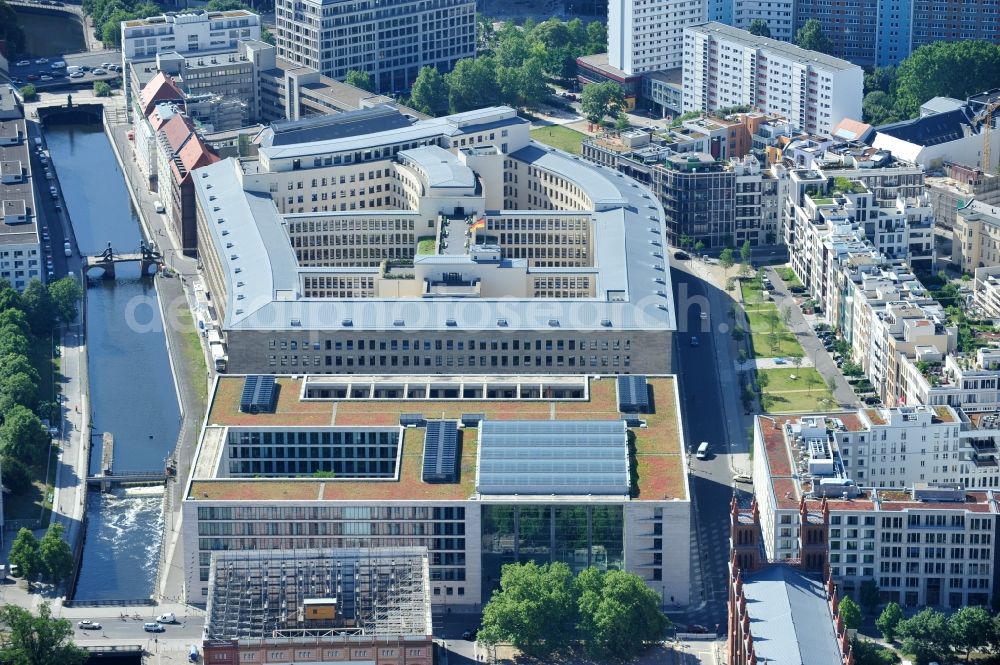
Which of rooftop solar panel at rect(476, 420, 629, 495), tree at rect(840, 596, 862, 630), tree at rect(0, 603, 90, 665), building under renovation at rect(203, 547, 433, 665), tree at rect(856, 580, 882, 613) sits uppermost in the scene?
rooftop solar panel at rect(476, 420, 629, 495)

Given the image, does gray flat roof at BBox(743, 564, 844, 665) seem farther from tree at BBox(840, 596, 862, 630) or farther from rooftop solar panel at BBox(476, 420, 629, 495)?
rooftop solar panel at BBox(476, 420, 629, 495)

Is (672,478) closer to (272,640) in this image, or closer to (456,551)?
(456,551)

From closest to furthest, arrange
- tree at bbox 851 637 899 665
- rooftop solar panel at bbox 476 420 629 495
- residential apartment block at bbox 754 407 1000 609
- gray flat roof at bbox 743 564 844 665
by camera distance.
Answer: gray flat roof at bbox 743 564 844 665, tree at bbox 851 637 899 665, residential apartment block at bbox 754 407 1000 609, rooftop solar panel at bbox 476 420 629 495

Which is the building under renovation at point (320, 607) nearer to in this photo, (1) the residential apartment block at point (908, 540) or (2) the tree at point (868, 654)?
(2) the tree at point (868, 654)

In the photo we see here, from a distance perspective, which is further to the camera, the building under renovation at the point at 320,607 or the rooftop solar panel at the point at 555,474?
the rooftop solar panel at the point at 555,474

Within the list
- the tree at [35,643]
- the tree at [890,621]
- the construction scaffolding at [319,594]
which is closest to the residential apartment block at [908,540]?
the tree at [890,621]

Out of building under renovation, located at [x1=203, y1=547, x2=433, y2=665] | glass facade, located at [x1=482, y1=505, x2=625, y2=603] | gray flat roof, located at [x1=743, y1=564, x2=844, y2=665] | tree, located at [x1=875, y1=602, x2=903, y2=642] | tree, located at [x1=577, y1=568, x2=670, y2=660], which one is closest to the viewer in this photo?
gray flat roof, located at [x1=743, y1=564, x2=844, y2=665]

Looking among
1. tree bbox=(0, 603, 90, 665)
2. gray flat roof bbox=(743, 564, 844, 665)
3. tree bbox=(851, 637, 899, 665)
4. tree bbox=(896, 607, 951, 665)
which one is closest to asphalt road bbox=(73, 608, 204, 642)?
tree bbox=(0, 603, 90, 665)
